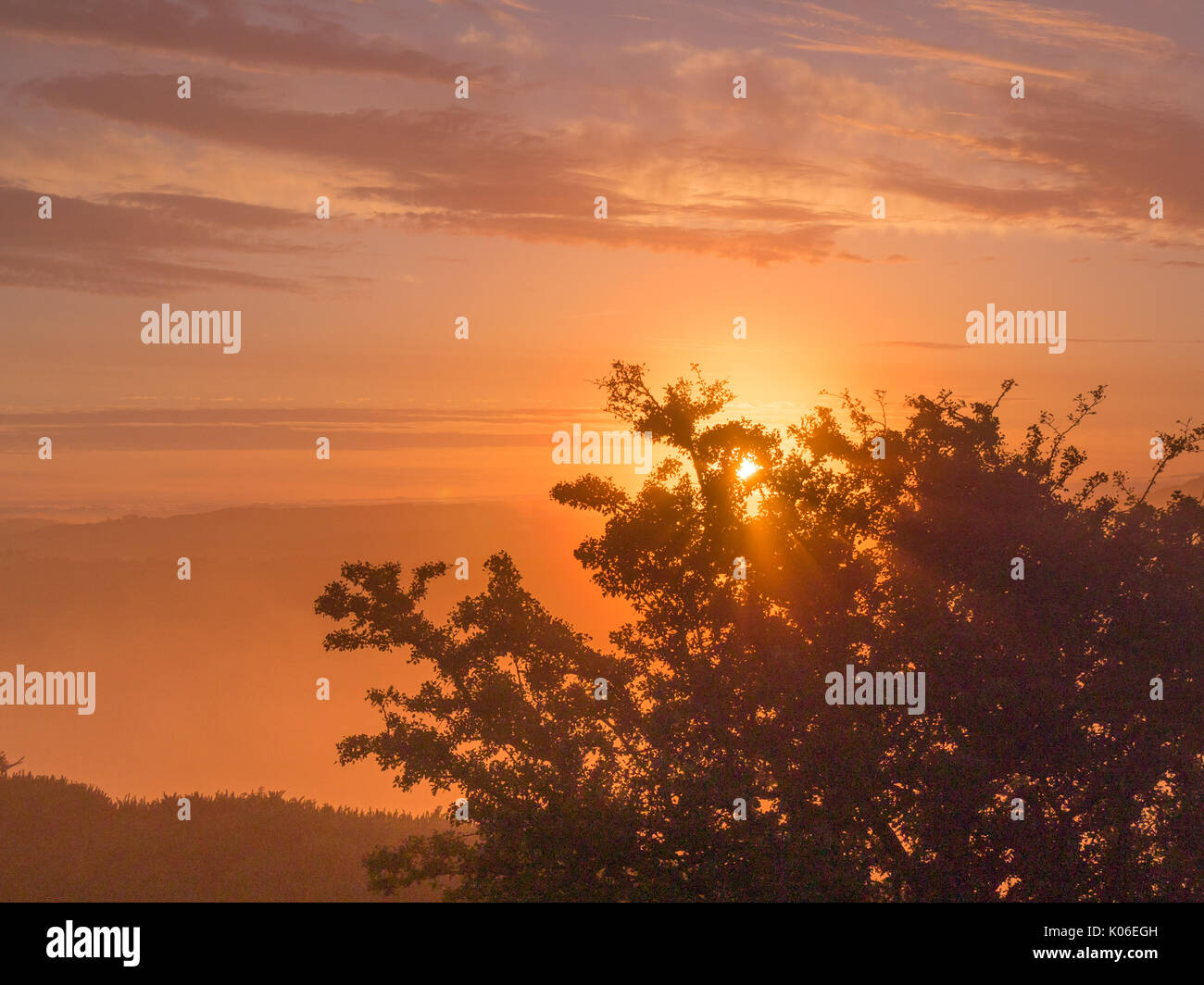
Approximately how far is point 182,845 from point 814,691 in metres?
45.3

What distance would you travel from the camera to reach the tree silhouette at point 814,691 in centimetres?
1872

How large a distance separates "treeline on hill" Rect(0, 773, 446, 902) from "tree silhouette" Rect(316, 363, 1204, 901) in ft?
99.8

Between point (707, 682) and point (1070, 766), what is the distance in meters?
7.61

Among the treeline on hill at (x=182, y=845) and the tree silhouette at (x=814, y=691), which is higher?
the tree silhouette at (x=814, y=691)

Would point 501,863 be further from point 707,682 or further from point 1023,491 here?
point 1023,491

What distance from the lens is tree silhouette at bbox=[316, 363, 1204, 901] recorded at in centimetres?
1872

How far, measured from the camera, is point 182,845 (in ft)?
180

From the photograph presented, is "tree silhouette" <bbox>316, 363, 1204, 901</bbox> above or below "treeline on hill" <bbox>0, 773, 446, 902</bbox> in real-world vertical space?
above

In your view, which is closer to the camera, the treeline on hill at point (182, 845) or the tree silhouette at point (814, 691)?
the tree silhouette at point (814, 691)

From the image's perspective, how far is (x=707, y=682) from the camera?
21906 mm

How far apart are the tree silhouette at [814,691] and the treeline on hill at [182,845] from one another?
30427mm

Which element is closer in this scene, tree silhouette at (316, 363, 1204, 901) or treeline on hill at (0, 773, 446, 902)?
tree silhouette at (316, 363, 1204, 901)

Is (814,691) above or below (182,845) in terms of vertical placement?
above
